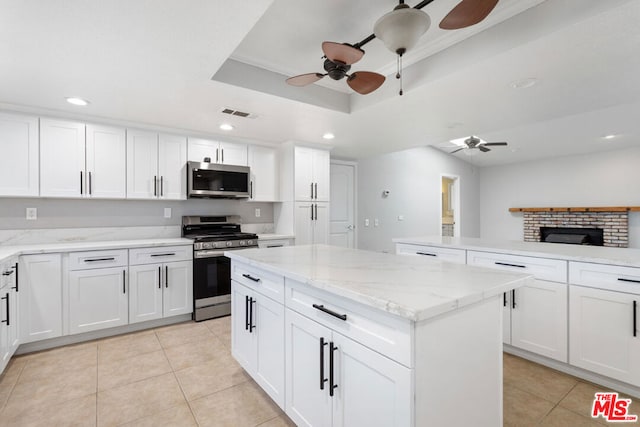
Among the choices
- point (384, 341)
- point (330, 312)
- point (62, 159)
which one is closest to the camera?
point (384, 341)

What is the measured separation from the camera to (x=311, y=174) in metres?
4.45

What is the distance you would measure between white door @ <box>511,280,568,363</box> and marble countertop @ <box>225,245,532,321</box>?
1193 millimetres

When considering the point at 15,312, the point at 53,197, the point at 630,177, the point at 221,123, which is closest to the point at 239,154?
the point at 221,123

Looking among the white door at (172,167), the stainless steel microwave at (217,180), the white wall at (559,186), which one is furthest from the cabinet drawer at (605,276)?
the white wall at (559,186)

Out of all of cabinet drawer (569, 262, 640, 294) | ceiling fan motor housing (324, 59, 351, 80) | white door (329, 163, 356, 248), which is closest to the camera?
cabinet drawer (569, 262, 640, 294)

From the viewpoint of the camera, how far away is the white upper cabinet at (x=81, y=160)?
2982 millimetres

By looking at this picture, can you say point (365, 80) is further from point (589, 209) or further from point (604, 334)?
point (589, 209)

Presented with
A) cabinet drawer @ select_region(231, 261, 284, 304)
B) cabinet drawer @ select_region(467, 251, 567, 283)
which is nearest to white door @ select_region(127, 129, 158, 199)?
cabinet drawer @ select_region(231, 261, 284, 304)

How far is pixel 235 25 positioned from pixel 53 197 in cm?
267

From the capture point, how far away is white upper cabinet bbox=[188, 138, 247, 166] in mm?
3781

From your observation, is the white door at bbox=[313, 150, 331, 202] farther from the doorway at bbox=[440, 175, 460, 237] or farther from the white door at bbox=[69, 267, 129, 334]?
the doorway at bbox=[440, 175, 460, 237]

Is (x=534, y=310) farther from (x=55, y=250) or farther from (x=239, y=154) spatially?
(x=55, y=250)

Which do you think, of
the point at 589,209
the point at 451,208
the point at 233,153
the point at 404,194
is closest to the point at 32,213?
the point at 233,153

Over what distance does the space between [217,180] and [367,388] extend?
315cm
